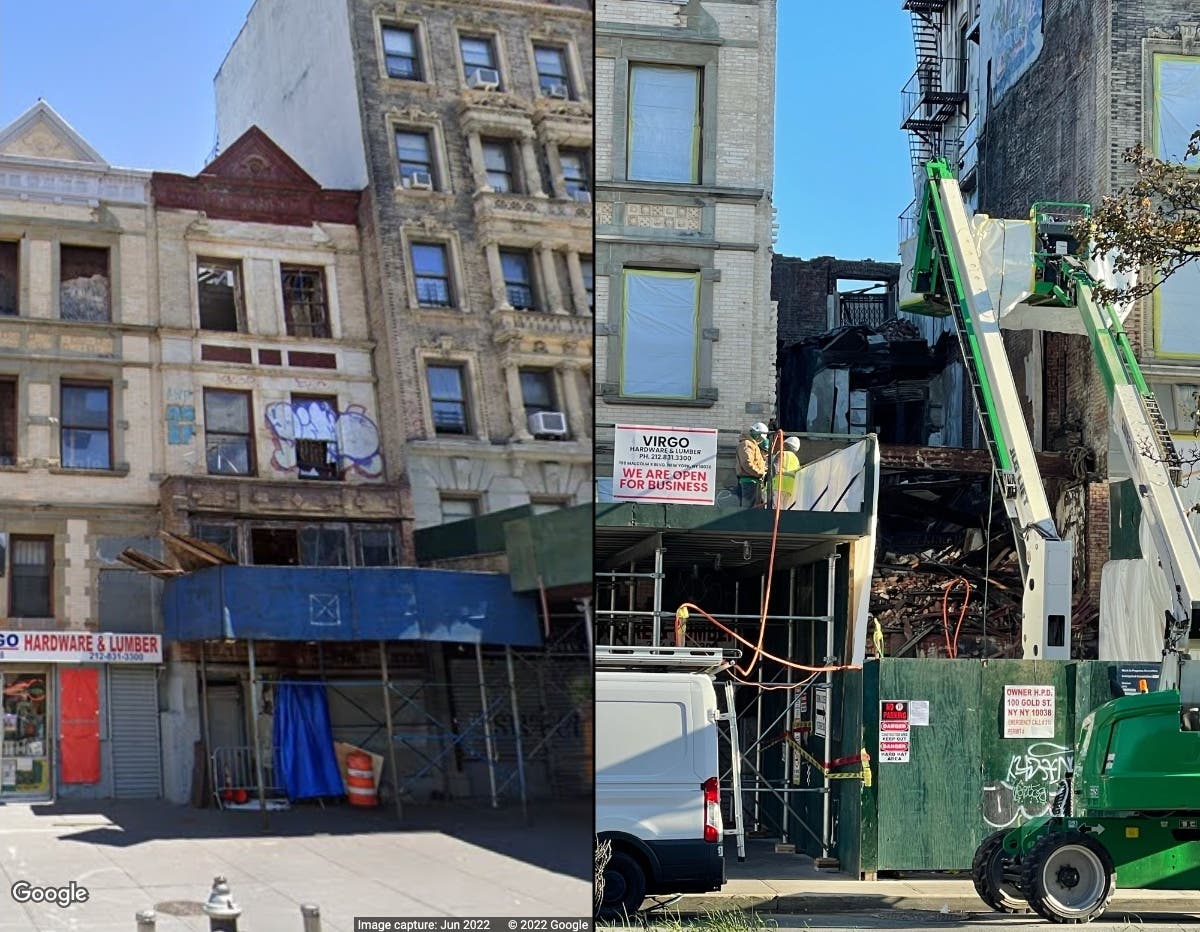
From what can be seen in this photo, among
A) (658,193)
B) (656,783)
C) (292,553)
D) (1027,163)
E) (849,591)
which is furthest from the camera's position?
(1027,163)

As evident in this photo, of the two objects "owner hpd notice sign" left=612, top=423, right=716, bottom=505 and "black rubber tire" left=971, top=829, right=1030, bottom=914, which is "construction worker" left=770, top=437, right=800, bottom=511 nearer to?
"owner hpd notice sign" left=612, top=423, right=716, bottom=505

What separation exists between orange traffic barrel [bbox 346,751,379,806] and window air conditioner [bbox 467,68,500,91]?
150cm

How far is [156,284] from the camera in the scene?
3.73 m

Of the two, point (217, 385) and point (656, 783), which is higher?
point (217, 385)

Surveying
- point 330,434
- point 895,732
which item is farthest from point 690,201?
point 330,434

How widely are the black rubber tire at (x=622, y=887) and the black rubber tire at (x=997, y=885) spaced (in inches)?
97.2

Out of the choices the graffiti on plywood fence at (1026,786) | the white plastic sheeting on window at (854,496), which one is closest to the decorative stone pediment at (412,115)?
the white plastic sheeting on window at (854,496)

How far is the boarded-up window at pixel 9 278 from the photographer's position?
11.6 ft

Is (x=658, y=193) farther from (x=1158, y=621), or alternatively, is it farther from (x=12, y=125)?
(x=12, y=125)

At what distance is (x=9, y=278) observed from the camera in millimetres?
3535

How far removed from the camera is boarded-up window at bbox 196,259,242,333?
3.68m

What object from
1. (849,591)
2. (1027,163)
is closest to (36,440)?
(849,591)

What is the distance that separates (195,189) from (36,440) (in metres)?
0.65

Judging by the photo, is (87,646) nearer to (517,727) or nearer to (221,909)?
(221,909)
